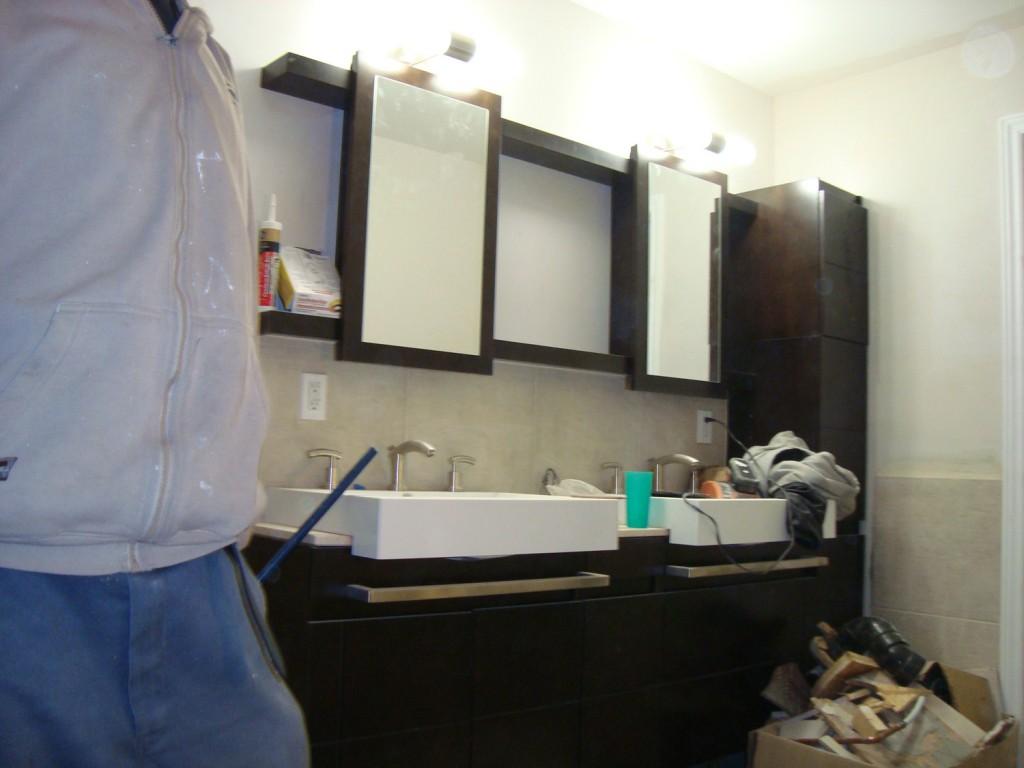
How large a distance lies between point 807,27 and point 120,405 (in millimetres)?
2734

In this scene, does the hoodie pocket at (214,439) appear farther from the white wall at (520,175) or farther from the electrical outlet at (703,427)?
the electrical outlet at (703,427)

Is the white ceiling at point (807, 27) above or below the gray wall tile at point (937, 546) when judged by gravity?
above

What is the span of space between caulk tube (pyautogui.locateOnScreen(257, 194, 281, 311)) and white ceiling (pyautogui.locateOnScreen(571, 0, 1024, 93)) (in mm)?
1328

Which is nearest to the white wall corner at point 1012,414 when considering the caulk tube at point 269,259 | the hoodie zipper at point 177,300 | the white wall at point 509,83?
the white wall at point 509,83

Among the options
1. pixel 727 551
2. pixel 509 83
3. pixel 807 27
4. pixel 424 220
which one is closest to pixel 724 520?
pixel 727 551

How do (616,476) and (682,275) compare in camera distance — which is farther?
(682,275)

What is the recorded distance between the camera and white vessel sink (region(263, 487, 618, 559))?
1.59 meters

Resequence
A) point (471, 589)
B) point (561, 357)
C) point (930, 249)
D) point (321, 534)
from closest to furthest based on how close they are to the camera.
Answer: point (321, 534), point (471, 589), point (561, 357), point (930, 249)

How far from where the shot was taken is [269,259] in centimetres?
196

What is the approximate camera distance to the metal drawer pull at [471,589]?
1.61 m

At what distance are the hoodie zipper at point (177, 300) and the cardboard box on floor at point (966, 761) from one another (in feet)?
6.16

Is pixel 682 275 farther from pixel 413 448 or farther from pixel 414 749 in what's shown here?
pixel 414 749

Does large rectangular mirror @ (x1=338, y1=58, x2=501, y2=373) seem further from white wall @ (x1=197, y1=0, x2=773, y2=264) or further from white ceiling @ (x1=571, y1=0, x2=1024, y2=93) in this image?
white ceiling @ (x1=571, y1=0, x2=1024, y2=93)

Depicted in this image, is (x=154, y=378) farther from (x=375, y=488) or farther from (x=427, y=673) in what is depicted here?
(x=375, y=488)
